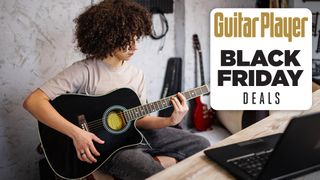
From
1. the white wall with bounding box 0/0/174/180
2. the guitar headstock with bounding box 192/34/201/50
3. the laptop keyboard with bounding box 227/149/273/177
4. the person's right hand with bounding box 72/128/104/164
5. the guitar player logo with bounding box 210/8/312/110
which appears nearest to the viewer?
Result: the laptop keyboard with bounding box 227/149/273/177

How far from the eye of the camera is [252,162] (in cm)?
90

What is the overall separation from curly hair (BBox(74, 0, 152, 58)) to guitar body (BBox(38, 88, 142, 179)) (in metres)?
0.23

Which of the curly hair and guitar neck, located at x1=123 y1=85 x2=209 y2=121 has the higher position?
the curly hair

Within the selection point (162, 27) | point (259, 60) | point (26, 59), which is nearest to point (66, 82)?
point (26, 59)

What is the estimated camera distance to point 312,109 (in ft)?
4.64

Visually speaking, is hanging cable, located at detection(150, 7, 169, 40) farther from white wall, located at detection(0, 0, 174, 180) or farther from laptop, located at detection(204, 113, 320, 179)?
laptop, located at detection(204, 113, 320, 179)

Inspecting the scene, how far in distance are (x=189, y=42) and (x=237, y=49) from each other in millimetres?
888

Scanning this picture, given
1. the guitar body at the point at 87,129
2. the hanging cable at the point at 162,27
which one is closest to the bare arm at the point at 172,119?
the guitar body at the point at 87,129

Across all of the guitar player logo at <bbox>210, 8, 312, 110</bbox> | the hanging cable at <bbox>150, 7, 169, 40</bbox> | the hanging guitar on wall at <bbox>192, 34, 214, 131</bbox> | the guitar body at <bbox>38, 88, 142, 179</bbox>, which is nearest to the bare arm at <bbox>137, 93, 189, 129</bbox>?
the guitar body at <bbox>38, 88, 142, 179</bbox>

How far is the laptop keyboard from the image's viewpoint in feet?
2.81

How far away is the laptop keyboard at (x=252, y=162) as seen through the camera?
33.7 inches

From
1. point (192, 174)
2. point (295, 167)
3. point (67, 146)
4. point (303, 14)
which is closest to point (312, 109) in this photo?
point (295, 167)

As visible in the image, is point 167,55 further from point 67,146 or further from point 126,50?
point 67,146

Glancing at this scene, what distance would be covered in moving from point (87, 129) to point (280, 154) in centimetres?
95
